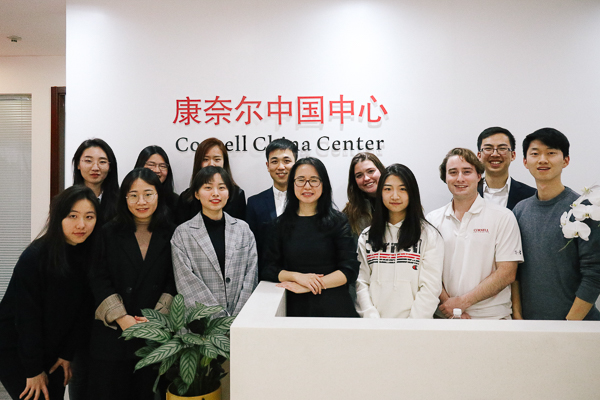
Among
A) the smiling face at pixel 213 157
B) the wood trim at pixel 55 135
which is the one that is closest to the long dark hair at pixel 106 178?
the smiling face at pixel 213 157

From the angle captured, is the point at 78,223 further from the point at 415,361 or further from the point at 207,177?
the point at 415,361

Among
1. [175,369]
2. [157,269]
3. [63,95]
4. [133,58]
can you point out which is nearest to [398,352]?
[175,369]

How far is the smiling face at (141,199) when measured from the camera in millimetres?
2436

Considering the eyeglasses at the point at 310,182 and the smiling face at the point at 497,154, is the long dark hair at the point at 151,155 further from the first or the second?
the smiling face at the point at 497,154

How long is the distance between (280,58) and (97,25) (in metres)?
1.63

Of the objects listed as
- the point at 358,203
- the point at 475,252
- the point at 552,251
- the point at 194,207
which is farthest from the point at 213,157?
the point at 552,251

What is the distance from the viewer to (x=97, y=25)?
12.0ft

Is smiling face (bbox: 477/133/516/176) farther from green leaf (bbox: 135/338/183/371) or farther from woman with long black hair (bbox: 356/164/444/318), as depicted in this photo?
green leaf (bbox: 135/338/183/371)

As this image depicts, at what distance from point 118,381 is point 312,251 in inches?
50.7

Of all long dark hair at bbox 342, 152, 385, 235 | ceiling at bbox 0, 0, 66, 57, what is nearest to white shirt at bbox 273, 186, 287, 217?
long dark hair at bbox 342, 152, 385, 235

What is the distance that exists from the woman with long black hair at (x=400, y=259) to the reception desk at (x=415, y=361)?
0.61 metres

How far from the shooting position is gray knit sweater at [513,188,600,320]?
2178 millimetres

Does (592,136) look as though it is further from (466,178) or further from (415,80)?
(466,178)

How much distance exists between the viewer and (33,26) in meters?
4.12
